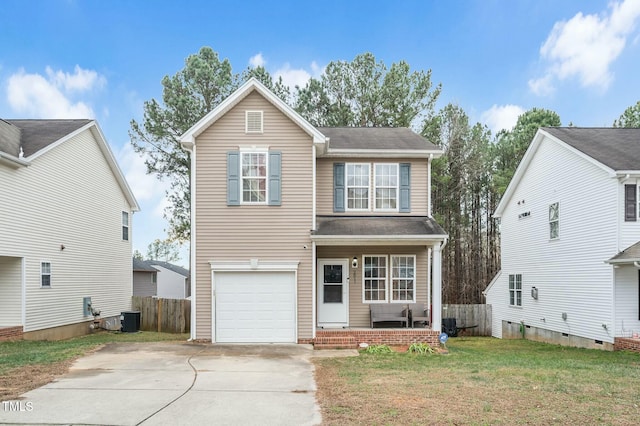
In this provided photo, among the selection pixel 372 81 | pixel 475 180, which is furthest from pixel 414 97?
pixel 475 180

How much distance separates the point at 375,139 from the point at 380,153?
4.88 feet

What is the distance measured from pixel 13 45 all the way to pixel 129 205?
7670mm

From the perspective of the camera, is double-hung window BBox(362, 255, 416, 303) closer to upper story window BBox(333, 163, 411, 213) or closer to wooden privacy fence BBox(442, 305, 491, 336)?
upper story window BBox(333, 163, 411, 213)

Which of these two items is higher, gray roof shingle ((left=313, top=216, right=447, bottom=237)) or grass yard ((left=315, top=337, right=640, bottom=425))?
gray roof shingle ((left=313, top=216, right=447, bottom=237))

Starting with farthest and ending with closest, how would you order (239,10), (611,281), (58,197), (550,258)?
(239,10) < (550,258) < (58,197) < (611,281)

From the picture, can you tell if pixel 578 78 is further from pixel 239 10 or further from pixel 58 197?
pixel 58 197

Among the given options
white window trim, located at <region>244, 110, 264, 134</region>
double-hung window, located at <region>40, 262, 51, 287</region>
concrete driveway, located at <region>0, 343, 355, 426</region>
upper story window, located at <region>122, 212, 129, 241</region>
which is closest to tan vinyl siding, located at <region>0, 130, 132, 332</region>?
double-hung window, located at <region>40, 262, 51, 287</region>

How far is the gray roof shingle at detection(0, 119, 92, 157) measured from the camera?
49.8ft

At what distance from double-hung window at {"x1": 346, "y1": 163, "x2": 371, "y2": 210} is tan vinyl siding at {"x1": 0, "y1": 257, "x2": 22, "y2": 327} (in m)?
10.0

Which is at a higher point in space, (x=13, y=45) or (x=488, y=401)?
(x=13, y=45)

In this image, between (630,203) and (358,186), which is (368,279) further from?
(630,203)

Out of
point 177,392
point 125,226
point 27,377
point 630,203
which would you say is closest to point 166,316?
point 125,226

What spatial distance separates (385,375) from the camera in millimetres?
8953

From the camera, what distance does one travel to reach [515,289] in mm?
20406
